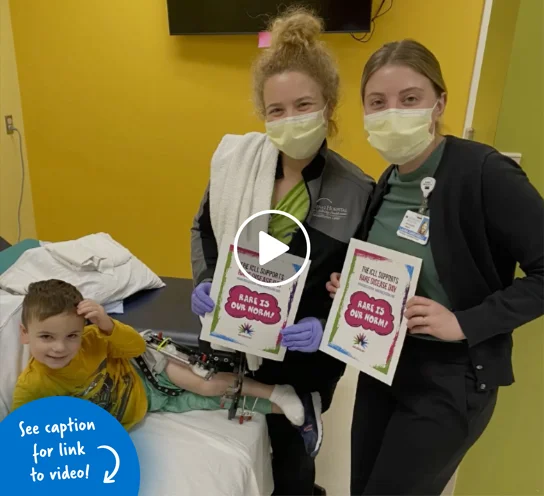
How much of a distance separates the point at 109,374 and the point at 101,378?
0.13ft

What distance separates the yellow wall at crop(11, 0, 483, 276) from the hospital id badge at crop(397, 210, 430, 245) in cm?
159

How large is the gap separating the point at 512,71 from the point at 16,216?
9.33 ft

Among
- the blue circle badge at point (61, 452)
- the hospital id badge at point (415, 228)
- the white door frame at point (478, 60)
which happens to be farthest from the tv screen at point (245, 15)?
the blue circle badge at point (61, 452)

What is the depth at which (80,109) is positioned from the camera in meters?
2.94

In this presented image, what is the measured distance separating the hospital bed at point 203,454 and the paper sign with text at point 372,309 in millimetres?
499

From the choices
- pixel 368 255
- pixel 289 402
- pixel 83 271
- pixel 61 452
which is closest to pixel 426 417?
pixel 368 255

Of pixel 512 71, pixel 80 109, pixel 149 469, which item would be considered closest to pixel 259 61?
pixel 512 71

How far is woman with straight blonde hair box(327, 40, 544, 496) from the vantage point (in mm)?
940

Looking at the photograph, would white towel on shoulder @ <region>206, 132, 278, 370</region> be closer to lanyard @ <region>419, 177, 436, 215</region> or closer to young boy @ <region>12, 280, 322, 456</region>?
young boy @ <region>12, 280, 322, 456</region>

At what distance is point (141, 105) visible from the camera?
283cm

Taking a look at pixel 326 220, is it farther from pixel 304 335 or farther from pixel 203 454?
pixel 203 454

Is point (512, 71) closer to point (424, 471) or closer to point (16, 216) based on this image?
point (424, 471)

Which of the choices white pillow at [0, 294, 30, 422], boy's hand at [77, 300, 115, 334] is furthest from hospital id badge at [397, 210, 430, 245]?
white pillow at [0, 294, 30, 422]

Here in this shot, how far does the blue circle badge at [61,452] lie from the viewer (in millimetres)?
1114
